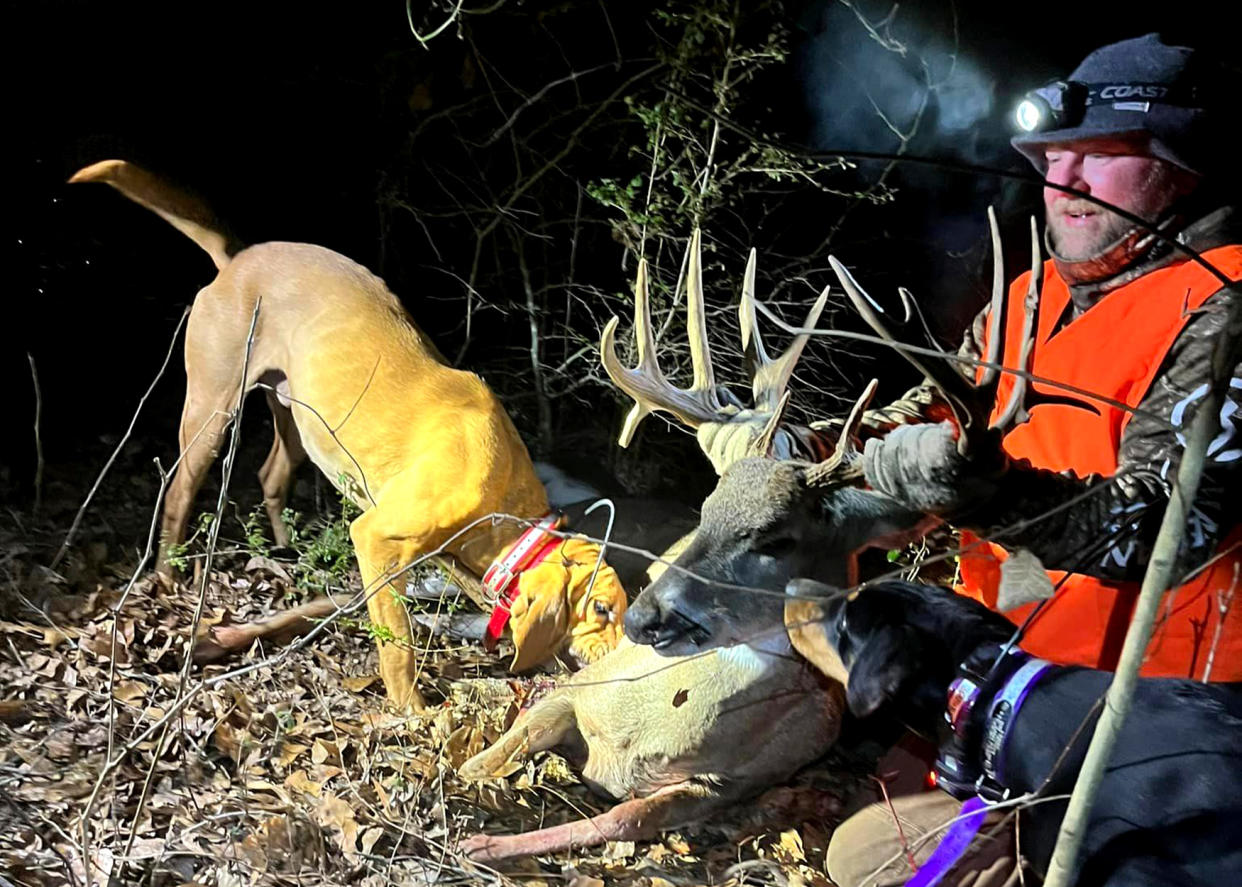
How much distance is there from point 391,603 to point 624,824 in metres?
1.33

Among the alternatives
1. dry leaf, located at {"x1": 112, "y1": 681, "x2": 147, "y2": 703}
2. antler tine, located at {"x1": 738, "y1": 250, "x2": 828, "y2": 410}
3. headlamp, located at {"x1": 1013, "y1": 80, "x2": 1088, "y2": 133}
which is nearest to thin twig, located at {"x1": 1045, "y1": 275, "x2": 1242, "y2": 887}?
headlamp, located at {"x1": 1013, "y1": 80, "x2": 1088, "y2": 133}

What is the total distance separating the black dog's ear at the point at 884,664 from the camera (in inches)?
68.0

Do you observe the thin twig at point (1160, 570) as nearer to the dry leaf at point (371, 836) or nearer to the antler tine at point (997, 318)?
the antler tine at point (997, 318)

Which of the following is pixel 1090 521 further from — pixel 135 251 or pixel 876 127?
pixel 135 251

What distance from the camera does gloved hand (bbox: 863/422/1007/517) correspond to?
180 centimetres

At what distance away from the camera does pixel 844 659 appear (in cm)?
182

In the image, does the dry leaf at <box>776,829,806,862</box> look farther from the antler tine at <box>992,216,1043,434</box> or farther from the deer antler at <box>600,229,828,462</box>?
the antler tine at <box>992,216,1043,434</box>

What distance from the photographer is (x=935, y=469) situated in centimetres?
184

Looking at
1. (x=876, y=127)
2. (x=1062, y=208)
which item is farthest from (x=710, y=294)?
(x=1062, y=208)

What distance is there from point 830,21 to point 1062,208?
8.20ft

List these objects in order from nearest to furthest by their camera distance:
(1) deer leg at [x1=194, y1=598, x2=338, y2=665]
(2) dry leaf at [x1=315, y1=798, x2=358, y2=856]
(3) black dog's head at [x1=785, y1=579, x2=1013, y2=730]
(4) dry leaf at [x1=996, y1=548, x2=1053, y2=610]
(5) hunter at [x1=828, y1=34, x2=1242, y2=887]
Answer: (4) dry leaf at [x1=996, y1=548, x2=1053, y2=610] < (3) black dog's head at [x1=785, y1=579, x2=1013, y2=730] < (5) hunter at [x1=828, y1=34, x2=1242, y2=887] < (2) dry leaf at [x1=315, y1=798, x2=358, y2=856] < (1) deer leg at [x1=194, y1=598, x2=338, y2=665]

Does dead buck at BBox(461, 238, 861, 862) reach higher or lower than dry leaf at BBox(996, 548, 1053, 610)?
lower

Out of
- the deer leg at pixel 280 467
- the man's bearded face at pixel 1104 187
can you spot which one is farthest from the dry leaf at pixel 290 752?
the man's bearded face at pixel 1104 187

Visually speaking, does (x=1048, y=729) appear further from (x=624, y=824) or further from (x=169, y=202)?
(x=169, y=202)
